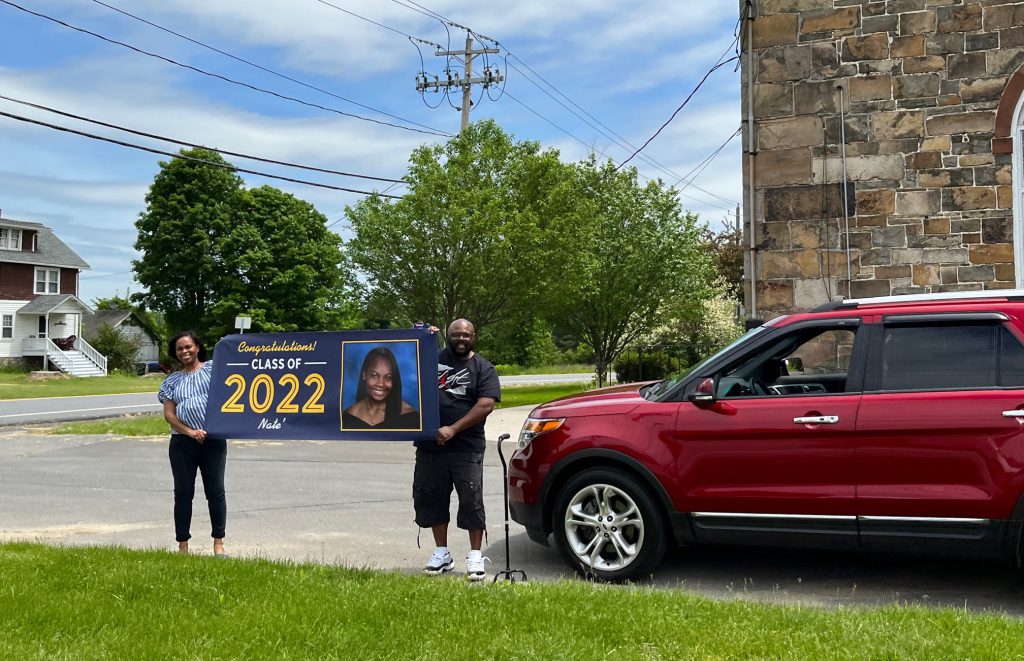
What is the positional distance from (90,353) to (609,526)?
50.8 metres

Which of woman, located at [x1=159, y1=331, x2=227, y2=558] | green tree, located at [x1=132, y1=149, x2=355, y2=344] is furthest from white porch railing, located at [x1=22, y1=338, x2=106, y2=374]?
woman, located at [x1=159, y1=331, x2=227, y2=558]

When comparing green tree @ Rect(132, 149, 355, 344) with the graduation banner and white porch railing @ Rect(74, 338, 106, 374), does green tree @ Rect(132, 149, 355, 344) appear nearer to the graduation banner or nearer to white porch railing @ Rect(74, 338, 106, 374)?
white porch railing @ Rect(74, 338, 106, 374)

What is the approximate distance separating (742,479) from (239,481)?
743 cm

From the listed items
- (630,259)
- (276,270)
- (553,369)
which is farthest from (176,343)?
(553,369)

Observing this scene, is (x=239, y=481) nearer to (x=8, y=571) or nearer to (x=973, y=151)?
(x=8, y=571)

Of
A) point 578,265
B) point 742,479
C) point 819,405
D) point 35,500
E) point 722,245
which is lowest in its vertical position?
point 35,500

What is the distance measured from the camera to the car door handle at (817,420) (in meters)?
5.66

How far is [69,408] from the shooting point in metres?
25.5

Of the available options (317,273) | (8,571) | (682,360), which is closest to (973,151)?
(8,571)

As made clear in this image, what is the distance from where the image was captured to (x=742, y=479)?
5.83 m

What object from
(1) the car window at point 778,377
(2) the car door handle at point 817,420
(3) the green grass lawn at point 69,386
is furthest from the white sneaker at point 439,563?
(3) the green grass lawn at point 69,386

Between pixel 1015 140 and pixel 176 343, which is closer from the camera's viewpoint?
pixel 176 343

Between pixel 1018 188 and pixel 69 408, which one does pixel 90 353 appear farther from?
pixel 1018 188

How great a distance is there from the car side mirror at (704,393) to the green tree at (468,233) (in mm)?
16922
